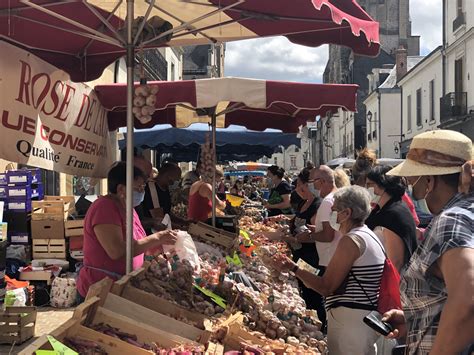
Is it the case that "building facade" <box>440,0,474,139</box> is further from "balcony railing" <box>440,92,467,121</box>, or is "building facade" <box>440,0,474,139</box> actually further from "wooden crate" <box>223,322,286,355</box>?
"wooden crate" <box>223,322,286,355</box>

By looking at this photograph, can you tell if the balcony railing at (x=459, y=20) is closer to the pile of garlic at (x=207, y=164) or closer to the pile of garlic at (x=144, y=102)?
the pile of garlic at (x=207, y=164)

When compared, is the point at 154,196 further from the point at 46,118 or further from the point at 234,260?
the point at 46,118

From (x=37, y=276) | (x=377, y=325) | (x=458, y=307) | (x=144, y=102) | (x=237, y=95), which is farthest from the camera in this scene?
(x=37, y=276)

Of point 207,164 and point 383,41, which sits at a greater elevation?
point 383,41

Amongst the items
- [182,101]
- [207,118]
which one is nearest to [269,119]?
[207,118]

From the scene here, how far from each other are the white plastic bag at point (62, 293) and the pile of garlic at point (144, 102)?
146 inches

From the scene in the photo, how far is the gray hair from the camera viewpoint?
132 inches

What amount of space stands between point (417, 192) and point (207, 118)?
19.0 feet

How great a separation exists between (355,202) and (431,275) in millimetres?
1318

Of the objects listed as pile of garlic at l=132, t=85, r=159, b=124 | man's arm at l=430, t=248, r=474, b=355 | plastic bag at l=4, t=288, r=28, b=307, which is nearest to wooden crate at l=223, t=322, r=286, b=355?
man's arm at l=430, t=248, r=474, b=355

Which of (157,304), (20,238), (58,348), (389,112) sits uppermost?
(389,112)

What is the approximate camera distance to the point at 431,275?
2.06 m

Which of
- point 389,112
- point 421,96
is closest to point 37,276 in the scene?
point 421,96

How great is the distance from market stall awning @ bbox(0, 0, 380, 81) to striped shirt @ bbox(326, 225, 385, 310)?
4.36 feet
